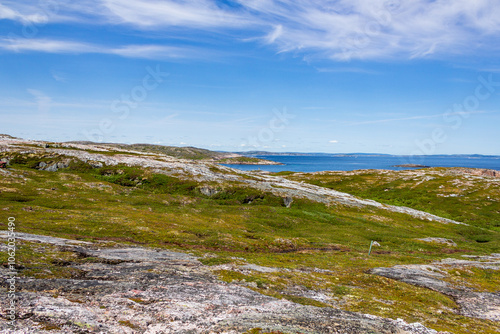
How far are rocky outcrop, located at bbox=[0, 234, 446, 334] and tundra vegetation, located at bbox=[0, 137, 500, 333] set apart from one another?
74.3 inches

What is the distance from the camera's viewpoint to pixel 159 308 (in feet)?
51.0

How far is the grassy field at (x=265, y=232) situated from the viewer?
78.2 ft

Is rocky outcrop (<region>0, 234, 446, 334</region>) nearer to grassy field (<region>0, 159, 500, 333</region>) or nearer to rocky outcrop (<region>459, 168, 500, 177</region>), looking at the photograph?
grassy field (<region>0, 159, 500, 333</region>)

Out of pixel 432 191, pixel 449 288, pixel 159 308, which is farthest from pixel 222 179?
pixel 432 191

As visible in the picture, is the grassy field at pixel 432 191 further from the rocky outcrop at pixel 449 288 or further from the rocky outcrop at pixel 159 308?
the rocky outcrop at pixel 159 308

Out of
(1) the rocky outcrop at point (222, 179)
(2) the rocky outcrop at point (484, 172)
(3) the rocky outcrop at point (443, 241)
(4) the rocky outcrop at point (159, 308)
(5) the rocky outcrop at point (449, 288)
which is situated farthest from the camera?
(2) the rocky outcrop at point (484, 172)

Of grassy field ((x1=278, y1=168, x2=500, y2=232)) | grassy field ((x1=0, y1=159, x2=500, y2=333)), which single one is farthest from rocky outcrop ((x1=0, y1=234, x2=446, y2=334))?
grassy field ((x1=278, y1=168, x2=500, y2=232))

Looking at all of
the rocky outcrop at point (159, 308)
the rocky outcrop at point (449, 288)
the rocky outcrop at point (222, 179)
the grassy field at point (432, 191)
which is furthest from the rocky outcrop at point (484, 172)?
the rocky outcrop at point (159, 308)

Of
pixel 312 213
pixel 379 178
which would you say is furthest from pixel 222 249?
pixel 379 178

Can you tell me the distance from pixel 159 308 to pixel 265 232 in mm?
47685

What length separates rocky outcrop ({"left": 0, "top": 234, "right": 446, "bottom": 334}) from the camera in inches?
510

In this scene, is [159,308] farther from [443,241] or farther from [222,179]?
[222,179]

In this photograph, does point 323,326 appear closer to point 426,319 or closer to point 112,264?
point 426,319

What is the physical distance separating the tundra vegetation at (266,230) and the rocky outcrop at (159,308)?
6.20ft
